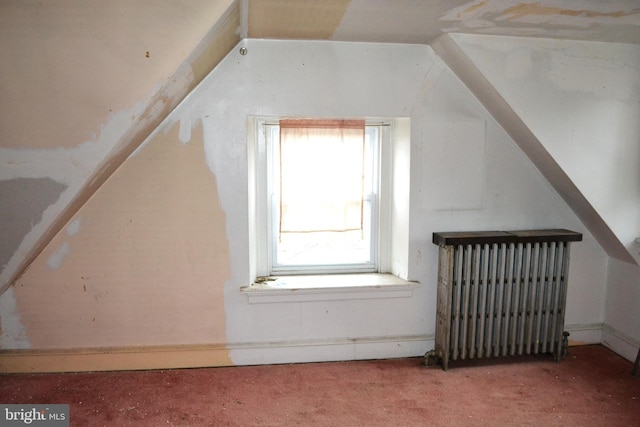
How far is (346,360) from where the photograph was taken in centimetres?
325

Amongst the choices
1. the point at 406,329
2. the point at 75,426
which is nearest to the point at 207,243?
the point at 75,426

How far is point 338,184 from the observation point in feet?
Answer: 11.0

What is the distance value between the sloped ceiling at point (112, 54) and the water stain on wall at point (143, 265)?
34cm

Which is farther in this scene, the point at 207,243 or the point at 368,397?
the point at 207,243

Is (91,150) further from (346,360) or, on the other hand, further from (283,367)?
(346,360)

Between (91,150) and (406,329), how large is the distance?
239cm

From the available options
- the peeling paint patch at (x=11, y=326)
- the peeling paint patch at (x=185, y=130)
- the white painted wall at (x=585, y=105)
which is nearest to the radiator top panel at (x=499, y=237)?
the white painted wall at (x=585, y=105)

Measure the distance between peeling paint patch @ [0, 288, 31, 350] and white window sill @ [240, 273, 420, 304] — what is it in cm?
151

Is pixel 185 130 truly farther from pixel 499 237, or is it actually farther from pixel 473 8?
pixel 499 237

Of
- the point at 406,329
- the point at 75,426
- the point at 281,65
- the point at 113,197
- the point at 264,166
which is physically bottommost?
the point at 75,426

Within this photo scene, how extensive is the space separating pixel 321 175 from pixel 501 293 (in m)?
1.53

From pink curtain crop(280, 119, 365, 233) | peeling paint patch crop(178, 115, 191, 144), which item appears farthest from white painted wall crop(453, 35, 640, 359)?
peeling paint patch crop(178, 115, 191, 144)

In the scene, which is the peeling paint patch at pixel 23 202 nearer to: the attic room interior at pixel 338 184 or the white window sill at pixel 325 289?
the attic room interior at pixel 338 184

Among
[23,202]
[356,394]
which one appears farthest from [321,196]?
[23,202]
